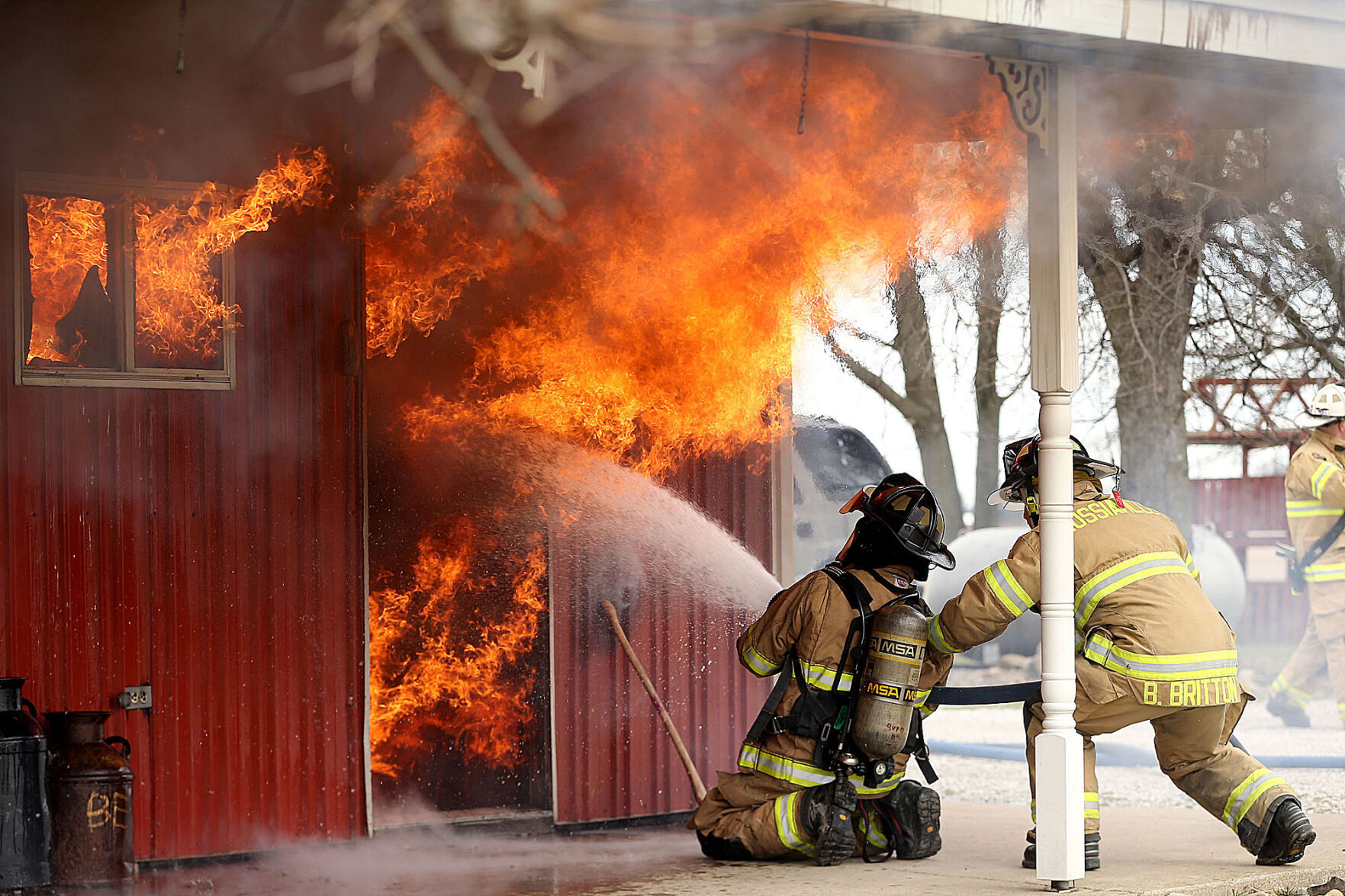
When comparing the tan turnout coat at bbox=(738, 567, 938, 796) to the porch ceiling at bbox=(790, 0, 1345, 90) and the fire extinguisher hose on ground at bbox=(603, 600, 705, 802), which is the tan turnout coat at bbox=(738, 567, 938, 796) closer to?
the fire extinguisher hose on ground at bbox=(603, 600, 705, 802)

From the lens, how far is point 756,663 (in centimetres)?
655

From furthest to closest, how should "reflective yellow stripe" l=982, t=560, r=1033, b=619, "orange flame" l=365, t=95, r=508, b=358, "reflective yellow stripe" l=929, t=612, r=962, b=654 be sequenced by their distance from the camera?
"orange flame" l=365, t=95, r=508, b=358 < "reflective yellow stripe" l=929, t=612, r=962, b=654 < "reflective yellow stripe" l=982, t=560, r=1033, b=619

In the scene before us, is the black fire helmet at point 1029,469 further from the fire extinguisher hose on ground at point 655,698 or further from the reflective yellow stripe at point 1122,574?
the fire extinguisher hose on ground at point 655,698

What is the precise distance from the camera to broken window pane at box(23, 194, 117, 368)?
6543mm

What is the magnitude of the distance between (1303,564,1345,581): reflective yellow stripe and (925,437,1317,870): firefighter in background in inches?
146

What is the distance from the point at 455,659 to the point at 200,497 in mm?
1632

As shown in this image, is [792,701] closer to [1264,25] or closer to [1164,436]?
[1264,25]

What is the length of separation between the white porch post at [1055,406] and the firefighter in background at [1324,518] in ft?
13.1

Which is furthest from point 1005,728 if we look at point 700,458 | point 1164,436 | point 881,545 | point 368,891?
point 368,891

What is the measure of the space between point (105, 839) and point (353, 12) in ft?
11.9

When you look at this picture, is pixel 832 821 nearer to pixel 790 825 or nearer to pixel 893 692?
pixel 790 825

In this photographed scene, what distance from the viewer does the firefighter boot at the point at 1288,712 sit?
39.6ft

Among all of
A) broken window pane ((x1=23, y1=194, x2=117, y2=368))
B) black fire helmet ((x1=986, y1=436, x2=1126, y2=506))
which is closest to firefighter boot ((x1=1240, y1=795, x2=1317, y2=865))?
black fire helmet ((x1=986, y1=436, x2=1126, y2=506))

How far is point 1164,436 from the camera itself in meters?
16.2
